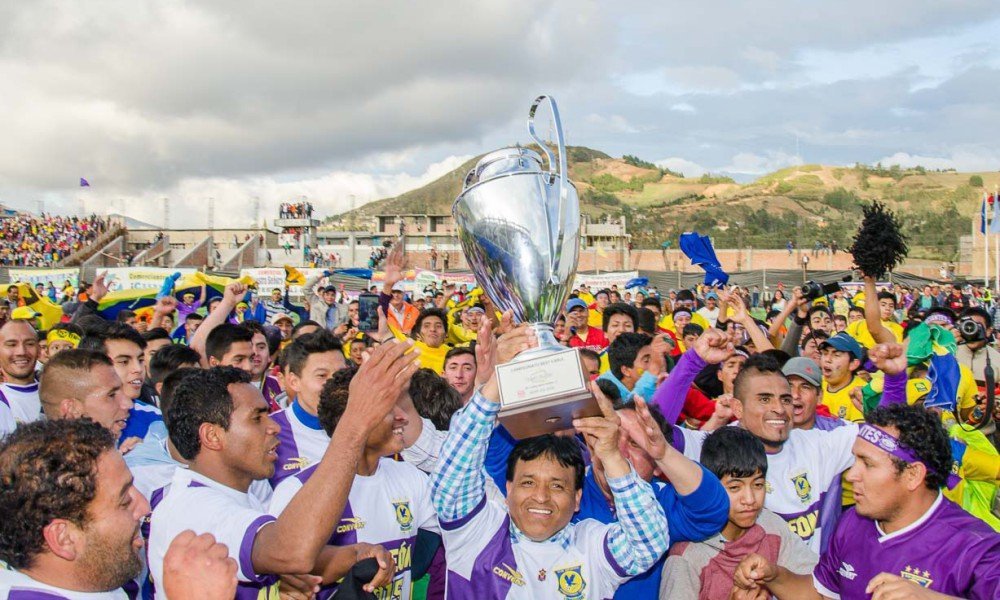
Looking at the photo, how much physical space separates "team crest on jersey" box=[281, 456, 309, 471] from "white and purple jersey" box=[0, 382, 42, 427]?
191cm

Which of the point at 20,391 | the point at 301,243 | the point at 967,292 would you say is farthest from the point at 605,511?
the point at 301,243

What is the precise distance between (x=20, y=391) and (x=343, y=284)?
17526 mm

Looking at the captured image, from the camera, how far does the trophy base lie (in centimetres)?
250

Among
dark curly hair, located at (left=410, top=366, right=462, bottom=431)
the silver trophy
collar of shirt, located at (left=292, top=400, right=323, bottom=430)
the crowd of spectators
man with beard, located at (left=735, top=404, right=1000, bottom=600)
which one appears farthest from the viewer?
the crowd of spectators

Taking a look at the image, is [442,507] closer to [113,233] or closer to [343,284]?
[343,284]

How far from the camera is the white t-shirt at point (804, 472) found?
11.7 feet

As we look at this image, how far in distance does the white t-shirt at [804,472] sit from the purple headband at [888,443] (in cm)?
60

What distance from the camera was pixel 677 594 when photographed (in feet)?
9.64

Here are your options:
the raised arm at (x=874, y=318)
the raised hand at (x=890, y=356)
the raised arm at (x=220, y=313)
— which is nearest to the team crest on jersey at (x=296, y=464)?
the raised arm at (x=220, y=313)

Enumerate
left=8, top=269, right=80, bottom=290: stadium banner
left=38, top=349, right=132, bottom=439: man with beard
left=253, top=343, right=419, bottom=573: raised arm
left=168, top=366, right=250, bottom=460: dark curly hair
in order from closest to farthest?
1. left=253, top=343, right=419, bottom=573: raised arm
2. left=168, top=366, right=250, bottom=460: dark curly hair
3. left=38, top=349, right=132, bottom=439: man with beard
4. left=8, top=269, right=80, bottom=290: stadium banner

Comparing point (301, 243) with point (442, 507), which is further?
point (301, 243)

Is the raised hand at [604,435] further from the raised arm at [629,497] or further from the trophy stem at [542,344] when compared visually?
the trophy stem at [542,344]

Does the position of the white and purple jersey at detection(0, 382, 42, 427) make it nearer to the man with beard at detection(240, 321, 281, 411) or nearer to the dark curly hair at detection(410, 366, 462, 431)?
the man with beard at detection(240, 321, 281, 411)

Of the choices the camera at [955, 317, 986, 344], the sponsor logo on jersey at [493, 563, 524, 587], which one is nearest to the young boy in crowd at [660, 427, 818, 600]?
the sponsor logo on jersey at [493, 563, 524, 587]
